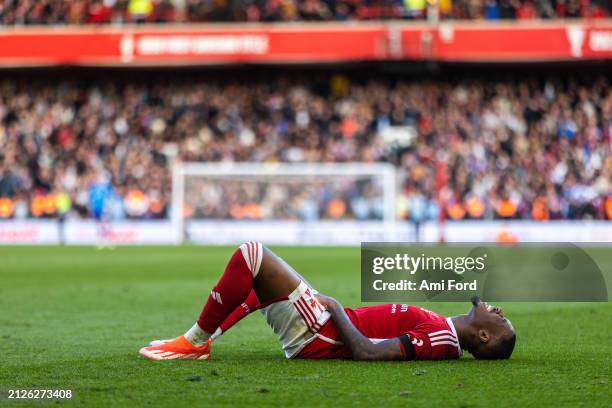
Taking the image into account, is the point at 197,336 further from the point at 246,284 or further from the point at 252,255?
the point at 252,255

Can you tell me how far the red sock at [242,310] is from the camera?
7.62 m

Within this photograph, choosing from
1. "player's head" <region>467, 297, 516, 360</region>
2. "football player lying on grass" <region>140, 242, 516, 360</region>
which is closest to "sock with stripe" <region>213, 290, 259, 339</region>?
"football player lying on grass" <region>140, 242, 516, 360</region>

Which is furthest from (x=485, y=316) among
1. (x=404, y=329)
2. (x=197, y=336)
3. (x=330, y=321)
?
(x=197, y=336)

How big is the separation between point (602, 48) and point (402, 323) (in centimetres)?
3161

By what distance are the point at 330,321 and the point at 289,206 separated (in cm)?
2685

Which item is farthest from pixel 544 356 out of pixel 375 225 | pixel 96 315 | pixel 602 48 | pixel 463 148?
pixel 602 48

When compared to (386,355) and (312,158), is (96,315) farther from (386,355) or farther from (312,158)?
(312,158)

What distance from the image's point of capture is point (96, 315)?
12.6 m

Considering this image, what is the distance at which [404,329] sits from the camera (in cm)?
766

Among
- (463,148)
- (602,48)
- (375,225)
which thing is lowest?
(375,225)

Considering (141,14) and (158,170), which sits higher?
(141,14)

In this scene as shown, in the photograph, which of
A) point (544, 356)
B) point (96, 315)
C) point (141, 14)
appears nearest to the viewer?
point (544, 356)

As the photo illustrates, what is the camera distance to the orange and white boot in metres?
7.88

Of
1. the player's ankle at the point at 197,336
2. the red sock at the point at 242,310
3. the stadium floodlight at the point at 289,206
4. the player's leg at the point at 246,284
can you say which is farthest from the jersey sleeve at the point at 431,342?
the stadium floodlight at the point at 289,206
